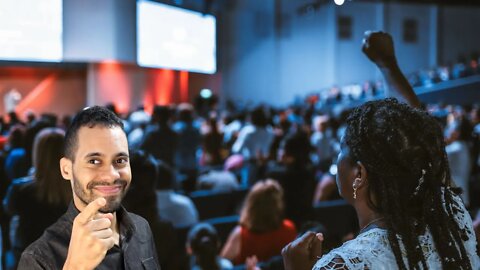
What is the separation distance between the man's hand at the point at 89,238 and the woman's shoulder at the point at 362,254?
0.45m

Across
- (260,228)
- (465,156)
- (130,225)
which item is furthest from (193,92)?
(130,225)

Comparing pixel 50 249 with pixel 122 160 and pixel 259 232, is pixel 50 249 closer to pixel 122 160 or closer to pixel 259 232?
pixel 122 160

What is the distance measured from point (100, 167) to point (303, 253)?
51cm

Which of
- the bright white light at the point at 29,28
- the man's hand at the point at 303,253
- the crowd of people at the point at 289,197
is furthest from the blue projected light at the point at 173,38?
the man's hand at the point at 303,253

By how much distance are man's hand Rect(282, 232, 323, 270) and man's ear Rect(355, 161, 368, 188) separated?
0.19m

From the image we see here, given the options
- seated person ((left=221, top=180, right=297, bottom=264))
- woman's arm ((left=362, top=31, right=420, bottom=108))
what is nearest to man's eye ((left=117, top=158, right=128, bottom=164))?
woman's arm ((left=362, top=31, right=420, bottom=108))

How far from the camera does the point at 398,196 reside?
1399 millimetres

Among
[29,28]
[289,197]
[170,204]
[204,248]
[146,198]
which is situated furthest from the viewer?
[289,197]

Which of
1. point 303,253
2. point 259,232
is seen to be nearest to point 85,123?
point 303,253

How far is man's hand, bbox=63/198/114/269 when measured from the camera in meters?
1.16

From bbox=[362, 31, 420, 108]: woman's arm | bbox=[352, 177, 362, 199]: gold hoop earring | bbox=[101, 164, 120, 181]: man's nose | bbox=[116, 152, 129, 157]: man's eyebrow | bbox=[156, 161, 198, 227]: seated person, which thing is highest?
bbox=[362, 31, 420, 108]: woman's arm

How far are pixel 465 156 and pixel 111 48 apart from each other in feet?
14.5

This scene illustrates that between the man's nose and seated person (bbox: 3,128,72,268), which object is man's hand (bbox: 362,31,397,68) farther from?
seated person (bbox: 3,128,72,268)

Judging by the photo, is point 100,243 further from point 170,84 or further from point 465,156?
point 170,84
